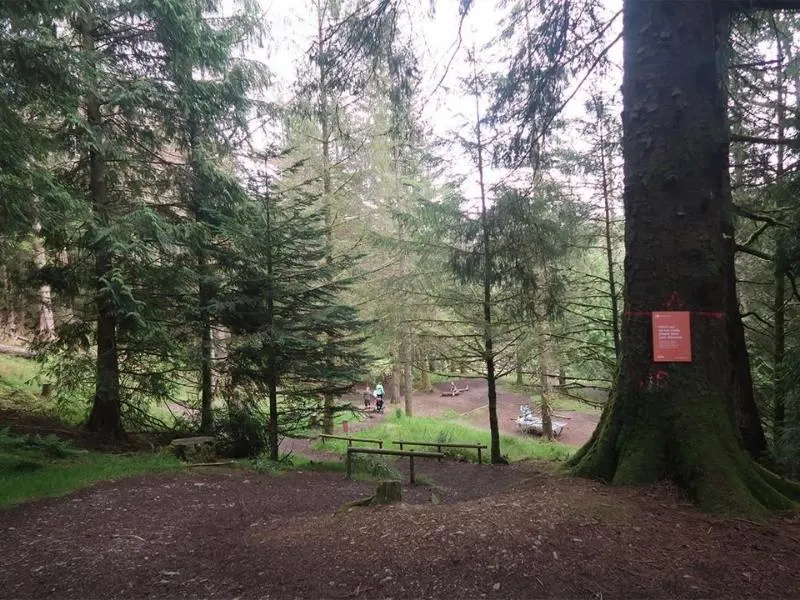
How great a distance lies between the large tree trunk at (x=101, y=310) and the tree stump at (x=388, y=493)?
6088mm

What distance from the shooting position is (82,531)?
14.6ft

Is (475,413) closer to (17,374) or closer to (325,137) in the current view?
(325,137)

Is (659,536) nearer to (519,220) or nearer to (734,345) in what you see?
(734,345)

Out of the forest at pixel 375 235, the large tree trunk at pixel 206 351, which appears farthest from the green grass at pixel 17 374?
the large tree trunk at pixel 206 351

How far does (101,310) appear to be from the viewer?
8703mm

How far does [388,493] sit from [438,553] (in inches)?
53.5

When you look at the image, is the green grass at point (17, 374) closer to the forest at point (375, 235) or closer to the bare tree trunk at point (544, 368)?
the forest at point (375, 235)

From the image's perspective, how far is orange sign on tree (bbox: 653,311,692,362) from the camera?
3.63 metres

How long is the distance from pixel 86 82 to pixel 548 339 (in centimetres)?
1099

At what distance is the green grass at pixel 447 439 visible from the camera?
47.8 ft

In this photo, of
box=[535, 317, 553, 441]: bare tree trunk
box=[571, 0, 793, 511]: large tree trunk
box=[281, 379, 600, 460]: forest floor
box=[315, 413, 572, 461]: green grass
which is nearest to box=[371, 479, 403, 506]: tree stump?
box=[571, 0, 793, 511]: large tree trunk

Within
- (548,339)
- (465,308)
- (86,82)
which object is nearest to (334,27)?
(86,82)

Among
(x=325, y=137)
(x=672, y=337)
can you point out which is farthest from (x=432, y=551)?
(x=325, y=137)

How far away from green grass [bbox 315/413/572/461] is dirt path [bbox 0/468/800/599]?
32.6 feet
